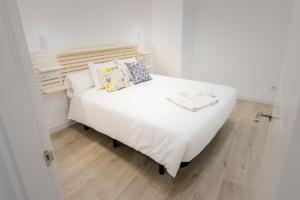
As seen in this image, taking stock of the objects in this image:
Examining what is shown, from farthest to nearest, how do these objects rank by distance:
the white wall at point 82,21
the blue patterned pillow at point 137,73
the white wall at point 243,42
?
the white wall at point 243,42, the blue patterned pillow at point 137,73, the white wall at point 82,21

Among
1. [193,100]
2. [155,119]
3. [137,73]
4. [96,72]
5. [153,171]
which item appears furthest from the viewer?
[137,73]

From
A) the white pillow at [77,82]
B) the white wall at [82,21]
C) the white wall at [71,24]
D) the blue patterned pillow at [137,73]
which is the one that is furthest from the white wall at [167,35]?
the white pillow at [77,82]

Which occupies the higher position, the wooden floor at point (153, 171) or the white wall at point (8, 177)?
the white wall at point (8, 177)

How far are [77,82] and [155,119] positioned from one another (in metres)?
1.48

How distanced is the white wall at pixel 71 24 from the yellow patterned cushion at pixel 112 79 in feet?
2.01

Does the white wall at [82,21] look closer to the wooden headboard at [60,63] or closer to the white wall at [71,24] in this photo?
the white wall at [71,24]

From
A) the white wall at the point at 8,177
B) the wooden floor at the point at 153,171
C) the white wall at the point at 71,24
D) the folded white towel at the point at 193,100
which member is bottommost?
the wooden floor at the point at 153,171

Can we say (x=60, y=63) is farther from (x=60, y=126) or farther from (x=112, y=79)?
(x=60, y=126)

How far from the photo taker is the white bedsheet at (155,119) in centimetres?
159

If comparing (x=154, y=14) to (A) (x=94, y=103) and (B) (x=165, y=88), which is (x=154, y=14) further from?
(A) (x=94, y=103)

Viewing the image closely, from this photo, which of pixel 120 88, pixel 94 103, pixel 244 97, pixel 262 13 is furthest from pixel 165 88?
pixel 262 13

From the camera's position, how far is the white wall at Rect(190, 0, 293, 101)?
3.16 meters

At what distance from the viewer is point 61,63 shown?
A: 2.60m

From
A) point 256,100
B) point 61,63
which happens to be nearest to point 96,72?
point 61,63
